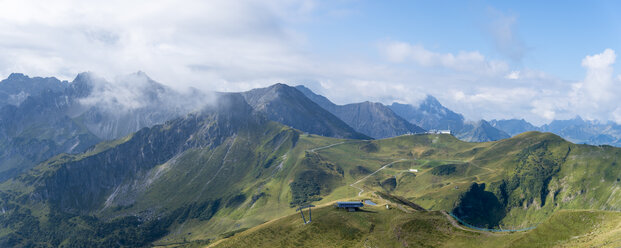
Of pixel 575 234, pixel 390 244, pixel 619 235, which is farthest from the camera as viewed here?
pixel 390 244

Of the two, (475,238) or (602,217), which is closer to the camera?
(602,217)

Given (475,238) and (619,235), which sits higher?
(619,235)

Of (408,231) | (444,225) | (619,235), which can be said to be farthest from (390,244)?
(619,235)

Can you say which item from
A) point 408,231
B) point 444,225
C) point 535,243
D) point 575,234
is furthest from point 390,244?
point 575,234

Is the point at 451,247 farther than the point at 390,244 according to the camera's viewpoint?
No

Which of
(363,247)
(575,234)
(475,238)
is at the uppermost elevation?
(575,234)

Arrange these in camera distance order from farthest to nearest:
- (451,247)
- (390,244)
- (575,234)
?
(390,244) → (451,247) → (575,234)

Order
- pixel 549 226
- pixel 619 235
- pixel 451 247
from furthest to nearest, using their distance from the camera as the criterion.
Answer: pixel 451 247 → pixel 549 226 → pixel 619 235

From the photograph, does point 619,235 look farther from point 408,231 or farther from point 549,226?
point 408,231

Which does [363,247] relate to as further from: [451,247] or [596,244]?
[596,244]
